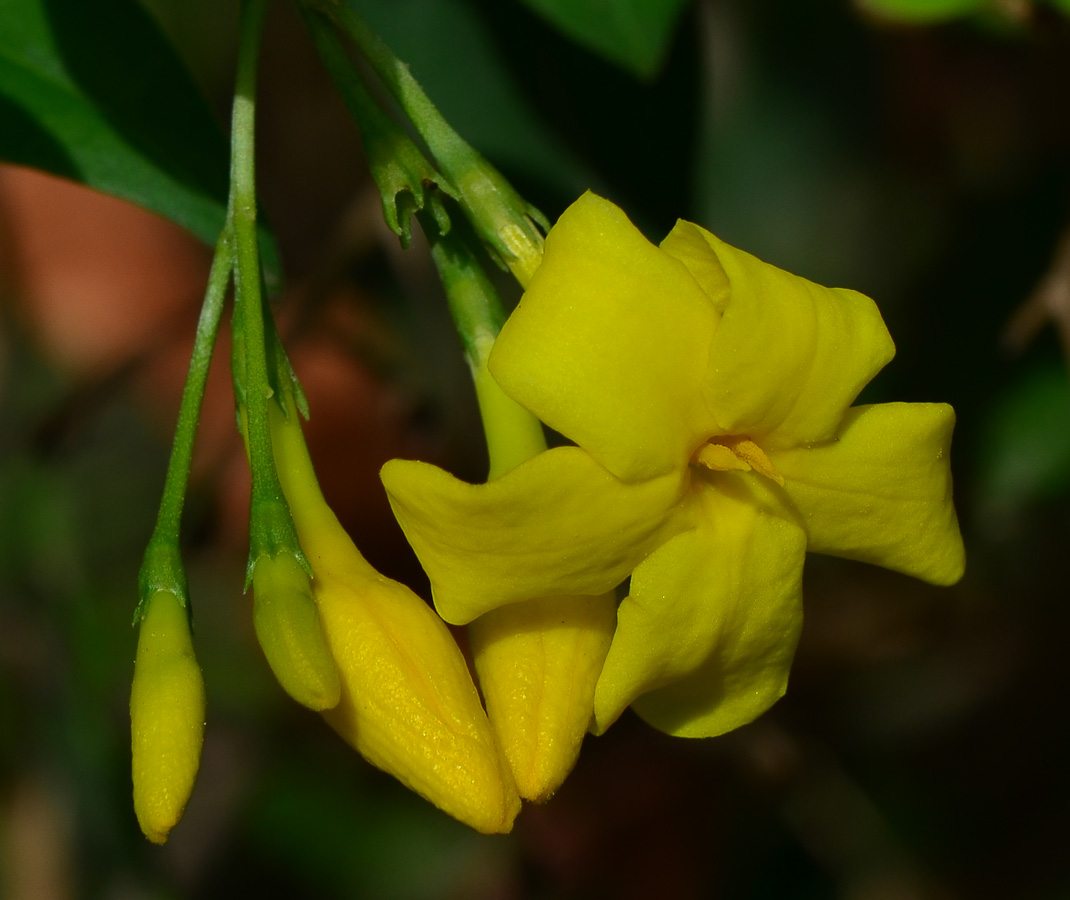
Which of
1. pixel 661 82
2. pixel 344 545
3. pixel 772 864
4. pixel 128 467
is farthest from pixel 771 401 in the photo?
pixel 128 467

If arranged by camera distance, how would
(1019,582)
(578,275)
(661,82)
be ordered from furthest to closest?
(1019,582) → (661,82) → (578,275)

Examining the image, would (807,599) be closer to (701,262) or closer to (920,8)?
(920,8)

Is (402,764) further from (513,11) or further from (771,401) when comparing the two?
(513,11)

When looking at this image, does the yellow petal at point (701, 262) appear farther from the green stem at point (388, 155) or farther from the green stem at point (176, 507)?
the green stem at point (176, 507)

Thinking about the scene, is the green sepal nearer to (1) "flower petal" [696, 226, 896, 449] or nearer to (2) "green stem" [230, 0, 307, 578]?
(2) "green stem" [230, 0, 307, 578]

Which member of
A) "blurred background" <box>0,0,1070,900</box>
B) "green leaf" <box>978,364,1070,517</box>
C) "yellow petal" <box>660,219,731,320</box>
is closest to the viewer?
"yellow petal" <box>660,219,731,320</box>

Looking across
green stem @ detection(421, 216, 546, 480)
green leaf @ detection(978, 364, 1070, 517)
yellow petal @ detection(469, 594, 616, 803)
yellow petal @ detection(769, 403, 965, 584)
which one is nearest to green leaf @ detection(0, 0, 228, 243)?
green stem @ detection(421, 216, 546, 480)
